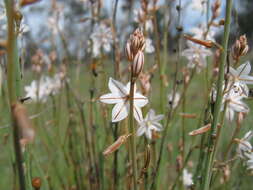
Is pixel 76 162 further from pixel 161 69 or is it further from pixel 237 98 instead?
pixel 237 98

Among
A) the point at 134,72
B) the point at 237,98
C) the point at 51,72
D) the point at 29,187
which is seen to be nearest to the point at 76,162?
the point at 51,72

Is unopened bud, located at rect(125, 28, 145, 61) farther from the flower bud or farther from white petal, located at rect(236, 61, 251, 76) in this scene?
white petal, located at rect(236, 61, 251, 76)

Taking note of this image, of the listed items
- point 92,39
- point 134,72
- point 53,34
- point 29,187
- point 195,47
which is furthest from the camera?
point 53,34

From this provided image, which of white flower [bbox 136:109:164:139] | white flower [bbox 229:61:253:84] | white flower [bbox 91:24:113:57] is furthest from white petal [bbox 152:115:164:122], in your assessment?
white flower [bbox 91:24:113:57]

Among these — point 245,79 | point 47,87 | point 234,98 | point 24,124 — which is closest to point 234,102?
point 234,98

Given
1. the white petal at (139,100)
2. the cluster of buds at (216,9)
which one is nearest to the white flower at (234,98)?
the white petal at (139,100)
